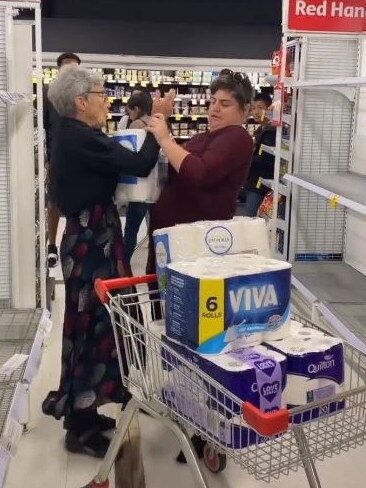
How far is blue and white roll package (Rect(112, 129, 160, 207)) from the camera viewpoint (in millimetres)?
2461

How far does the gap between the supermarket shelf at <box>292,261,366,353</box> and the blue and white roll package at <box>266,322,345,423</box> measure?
1.60 m

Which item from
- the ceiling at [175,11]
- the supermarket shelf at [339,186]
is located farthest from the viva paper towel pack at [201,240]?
the ceiling at [175,11]

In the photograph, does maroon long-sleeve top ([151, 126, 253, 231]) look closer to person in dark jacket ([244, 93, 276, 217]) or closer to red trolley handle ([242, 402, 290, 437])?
red trolley handle ([242, 402, 290, 437])

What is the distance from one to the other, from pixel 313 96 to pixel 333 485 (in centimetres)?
316

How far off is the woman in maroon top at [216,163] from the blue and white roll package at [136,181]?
3.1 inches

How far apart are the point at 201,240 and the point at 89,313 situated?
Answer: 3.05 feet

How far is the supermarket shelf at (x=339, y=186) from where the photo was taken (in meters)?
3.69

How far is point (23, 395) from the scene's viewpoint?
76.4 inches

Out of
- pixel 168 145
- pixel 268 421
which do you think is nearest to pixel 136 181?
pixel 168 145

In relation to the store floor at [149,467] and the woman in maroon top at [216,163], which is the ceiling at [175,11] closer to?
the woman in maroon top at [216,163]

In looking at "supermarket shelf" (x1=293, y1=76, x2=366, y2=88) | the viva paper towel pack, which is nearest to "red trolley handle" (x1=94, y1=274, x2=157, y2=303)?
the viva paper towel pack

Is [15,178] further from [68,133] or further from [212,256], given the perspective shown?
[212,256]

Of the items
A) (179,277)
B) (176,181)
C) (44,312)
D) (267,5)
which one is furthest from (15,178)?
(267,5)

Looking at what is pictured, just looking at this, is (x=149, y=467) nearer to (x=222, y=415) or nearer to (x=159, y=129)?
(x=222, y=415)
